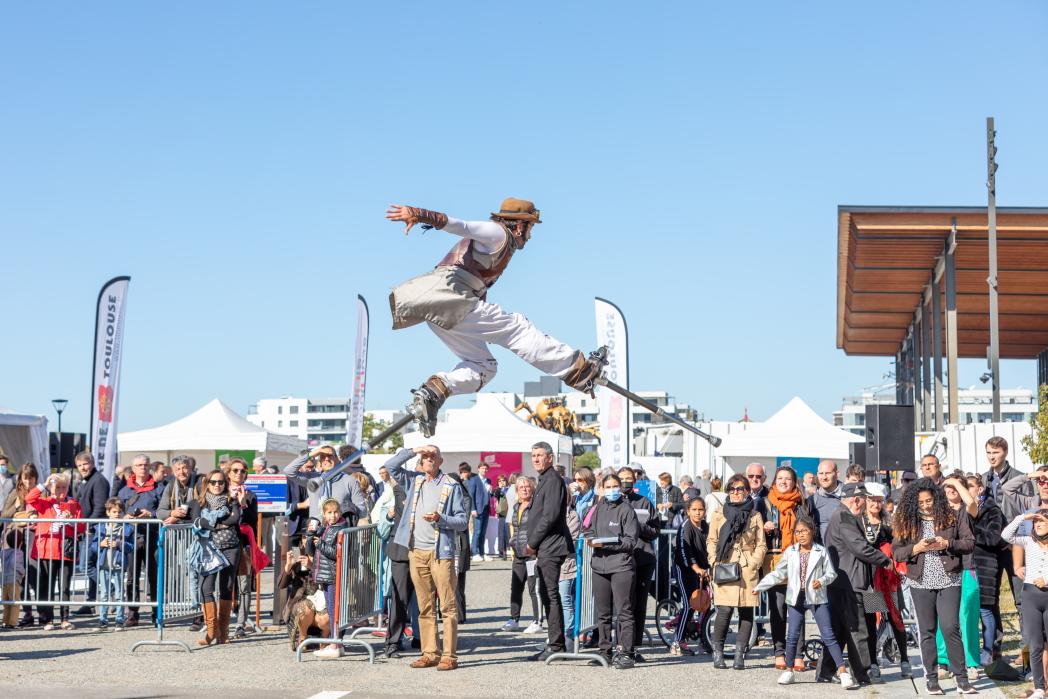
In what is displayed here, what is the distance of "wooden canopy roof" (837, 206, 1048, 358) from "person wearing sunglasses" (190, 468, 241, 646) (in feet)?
62.5

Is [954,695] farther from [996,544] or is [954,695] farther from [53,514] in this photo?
[53,514]

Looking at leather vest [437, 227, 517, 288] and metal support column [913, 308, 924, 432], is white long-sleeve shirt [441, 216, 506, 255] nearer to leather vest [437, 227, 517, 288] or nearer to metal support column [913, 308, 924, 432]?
leather vest [437, 227, 517, 288]

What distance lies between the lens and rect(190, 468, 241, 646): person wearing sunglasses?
1109 centimetres

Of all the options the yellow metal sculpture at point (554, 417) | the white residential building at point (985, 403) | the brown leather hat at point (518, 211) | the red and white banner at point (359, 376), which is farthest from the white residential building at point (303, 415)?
the brown leather hat at point (518, 211)

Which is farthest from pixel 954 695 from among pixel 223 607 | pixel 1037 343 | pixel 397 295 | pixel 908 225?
pixel 1037 343

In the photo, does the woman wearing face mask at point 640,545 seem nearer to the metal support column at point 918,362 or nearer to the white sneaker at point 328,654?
the white sneaker at point 328,654

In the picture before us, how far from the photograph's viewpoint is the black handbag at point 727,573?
32.8 ft

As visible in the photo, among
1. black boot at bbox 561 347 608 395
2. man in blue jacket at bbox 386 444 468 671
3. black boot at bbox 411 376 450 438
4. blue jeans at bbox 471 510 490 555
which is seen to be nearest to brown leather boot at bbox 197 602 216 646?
man in blue jacket at bbox 386 444 468 671

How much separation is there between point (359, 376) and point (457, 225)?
56.8 ft

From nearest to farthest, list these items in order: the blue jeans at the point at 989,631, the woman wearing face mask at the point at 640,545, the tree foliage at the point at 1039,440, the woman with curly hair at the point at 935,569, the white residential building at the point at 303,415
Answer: the woman with curly hair at the point at 935,569, the blue jeans at the point at 989,631, the woman wearing face mask at the point at 640,545, the tree foliage at the point at 1039,440, the white residential building at the point at 303,415

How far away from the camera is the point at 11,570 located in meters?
12.5

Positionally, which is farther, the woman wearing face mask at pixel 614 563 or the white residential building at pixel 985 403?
the white residential building at pixel 985 403

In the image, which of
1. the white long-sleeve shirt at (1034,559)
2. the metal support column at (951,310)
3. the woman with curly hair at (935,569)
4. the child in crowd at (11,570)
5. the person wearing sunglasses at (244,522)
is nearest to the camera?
the white long-sleeve shirt at (1034,559)

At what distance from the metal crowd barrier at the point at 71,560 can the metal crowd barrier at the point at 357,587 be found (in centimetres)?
244
